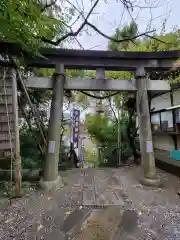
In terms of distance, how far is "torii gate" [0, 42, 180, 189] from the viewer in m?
5.01

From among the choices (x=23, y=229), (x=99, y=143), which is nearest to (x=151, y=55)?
(x=23, y=229)

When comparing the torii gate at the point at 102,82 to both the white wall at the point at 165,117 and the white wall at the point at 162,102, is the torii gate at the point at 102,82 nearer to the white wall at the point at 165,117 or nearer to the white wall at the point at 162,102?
the white wall at the point at 165,117

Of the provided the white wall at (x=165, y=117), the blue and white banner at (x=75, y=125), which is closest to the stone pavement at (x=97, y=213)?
the white wall at (x=165, y=117)

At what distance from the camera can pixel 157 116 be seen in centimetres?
809

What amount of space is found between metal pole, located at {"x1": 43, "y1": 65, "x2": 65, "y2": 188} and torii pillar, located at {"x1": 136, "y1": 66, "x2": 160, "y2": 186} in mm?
2359

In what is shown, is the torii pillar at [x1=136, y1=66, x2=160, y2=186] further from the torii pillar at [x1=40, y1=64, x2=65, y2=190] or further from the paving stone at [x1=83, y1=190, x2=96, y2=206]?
the torii pillar at [x1=40, y1=64, x2=65, y2=190]

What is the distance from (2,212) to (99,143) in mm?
9977

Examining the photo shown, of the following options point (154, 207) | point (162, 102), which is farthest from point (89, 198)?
point (162, 102)

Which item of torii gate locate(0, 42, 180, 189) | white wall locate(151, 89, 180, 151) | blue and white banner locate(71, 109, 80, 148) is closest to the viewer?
torii gate locate(0, 42, 180, 189)

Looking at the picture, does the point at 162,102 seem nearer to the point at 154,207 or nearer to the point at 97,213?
the point at 154,207

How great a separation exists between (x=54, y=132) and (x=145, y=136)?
8.64 feet

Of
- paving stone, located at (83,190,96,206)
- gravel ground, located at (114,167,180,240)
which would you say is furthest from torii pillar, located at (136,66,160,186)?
paving stone, located at (83,190,96,206)

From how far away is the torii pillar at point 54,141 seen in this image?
4801mm

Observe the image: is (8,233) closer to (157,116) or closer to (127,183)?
(127,183)
